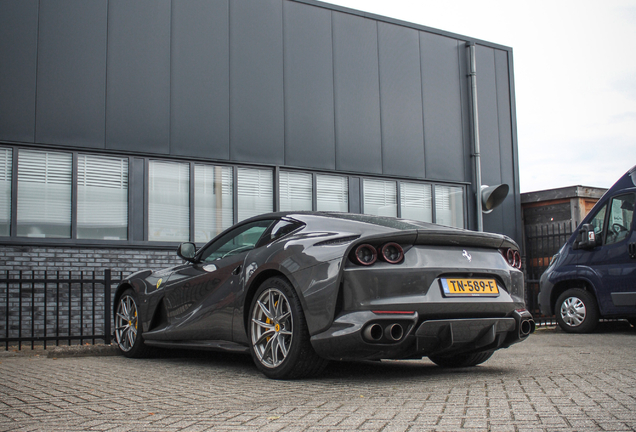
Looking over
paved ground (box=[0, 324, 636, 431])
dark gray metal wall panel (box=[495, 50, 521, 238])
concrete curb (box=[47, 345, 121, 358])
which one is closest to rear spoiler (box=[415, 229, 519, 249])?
paved ground (box=[0, 324, 636, 431])

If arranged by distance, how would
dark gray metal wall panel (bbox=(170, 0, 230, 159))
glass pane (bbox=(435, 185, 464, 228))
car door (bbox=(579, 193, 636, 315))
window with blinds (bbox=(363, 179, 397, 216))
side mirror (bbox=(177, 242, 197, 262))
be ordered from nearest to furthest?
side mirror (bbox=(177, 242, 197, 262))
car door (bbox=(579, 193, 636, 315))
dark gray metal wall panel (bbox=(170, 0, 230, 159))
window with blinds (bbox=(363, 179, 397, 216))
glass pane (bbox=(435, 185, 464, 228))

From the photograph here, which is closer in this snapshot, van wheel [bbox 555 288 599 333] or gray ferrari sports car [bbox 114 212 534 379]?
gray ferrari sports car [bbox 114 212 534 379]

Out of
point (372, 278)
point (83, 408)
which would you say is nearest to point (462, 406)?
point (372, 278)

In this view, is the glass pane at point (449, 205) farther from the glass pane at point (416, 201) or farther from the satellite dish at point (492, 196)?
the satellite dish at point (492, 196)

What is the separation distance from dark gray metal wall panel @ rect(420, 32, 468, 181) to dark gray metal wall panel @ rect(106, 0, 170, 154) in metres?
6.03

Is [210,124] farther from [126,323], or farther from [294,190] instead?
[126,323]

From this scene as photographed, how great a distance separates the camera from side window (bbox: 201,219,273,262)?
5324 mm

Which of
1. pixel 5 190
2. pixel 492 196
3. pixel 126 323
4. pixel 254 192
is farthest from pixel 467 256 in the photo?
pixel 492 196

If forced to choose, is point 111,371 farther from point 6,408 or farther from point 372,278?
point 372,278

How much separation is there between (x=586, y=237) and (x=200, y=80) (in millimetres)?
7313

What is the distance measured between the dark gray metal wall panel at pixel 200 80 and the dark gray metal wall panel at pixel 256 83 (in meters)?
0.18

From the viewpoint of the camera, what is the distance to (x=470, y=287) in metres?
4.56

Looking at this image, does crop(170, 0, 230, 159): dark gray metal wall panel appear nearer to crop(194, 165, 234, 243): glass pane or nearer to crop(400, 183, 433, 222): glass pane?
crop(194, 165, 234, 243): glass pane

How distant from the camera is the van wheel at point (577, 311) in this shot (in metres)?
9.71
